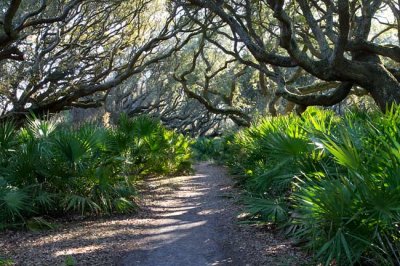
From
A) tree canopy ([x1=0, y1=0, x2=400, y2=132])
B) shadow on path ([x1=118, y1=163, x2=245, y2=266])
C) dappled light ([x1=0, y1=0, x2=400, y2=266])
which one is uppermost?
tree canopy ([x1=0, y1=0, x2=400, y2=132])

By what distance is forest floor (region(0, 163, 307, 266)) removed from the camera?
593 centimetres

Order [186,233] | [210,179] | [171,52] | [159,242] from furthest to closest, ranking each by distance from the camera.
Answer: [171,52], [210,179], [186,233], [159,242]

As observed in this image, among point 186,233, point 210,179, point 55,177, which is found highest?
point 55,177

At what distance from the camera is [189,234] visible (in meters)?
7.44

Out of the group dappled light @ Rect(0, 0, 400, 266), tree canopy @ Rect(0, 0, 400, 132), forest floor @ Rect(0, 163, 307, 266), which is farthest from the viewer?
tree canopy @ Rect(0, 0, 400, 132)

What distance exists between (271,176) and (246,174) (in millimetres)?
3823

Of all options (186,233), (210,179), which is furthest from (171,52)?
(186,233)

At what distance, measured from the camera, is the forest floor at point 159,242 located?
19.5 ft

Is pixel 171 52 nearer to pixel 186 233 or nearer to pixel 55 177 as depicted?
pixel 55 177

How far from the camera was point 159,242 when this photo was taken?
6.98 m

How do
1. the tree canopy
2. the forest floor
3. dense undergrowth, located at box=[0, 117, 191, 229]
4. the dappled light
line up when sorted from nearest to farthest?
the dappled light < the forest floor < dense undergrowth, located at box=[0, 117, 191, 229] < the tree canopy

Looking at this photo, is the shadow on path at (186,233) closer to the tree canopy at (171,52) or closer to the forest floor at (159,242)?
Answer: the forest floor at (159,242)

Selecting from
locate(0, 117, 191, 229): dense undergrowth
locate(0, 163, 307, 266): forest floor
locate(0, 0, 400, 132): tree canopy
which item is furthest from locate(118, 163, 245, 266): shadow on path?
locate(0, 0, 400, 132): tree canopy

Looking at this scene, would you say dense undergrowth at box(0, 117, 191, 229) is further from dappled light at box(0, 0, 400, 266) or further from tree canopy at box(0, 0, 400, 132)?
tree canopy at box(0, 0, 400, 132)
